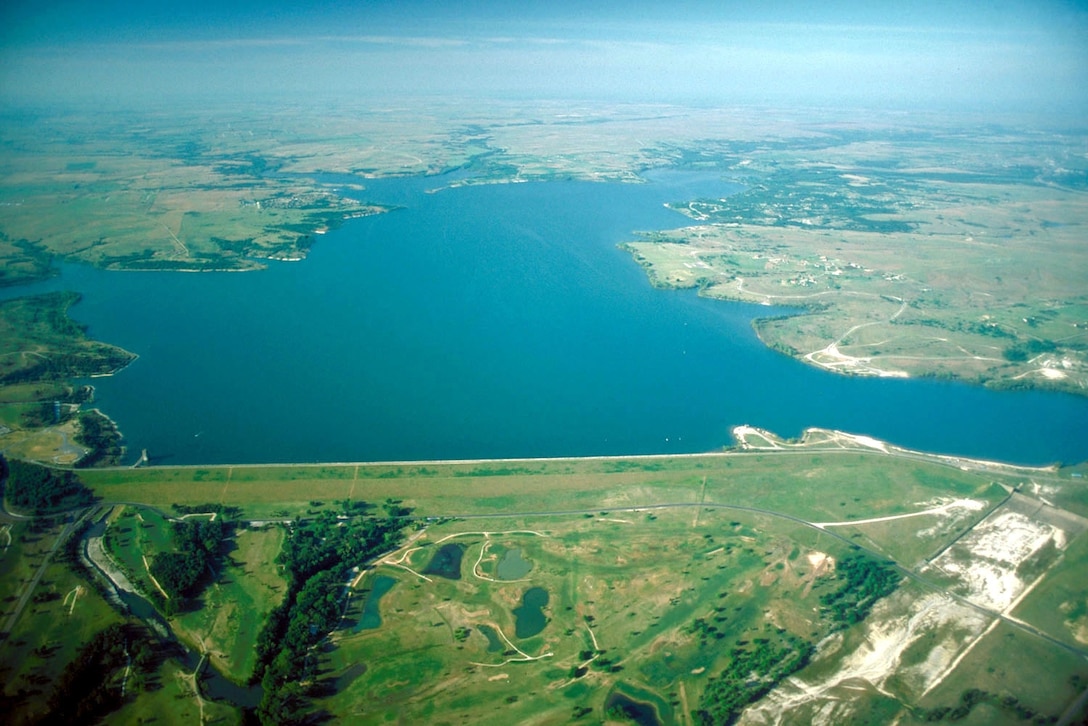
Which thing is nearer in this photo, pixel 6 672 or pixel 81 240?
pixel 6 672

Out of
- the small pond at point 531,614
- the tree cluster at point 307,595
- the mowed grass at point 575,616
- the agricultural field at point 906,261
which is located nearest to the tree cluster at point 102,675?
the tree cluster at point 307,595

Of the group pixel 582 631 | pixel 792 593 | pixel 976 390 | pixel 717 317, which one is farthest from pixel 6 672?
pixel 976 390

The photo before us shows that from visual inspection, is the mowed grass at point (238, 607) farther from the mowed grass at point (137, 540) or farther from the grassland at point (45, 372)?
the grassland at point (45, 372)

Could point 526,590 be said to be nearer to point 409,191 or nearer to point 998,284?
point 998,284

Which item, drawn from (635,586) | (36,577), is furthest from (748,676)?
(36,577)

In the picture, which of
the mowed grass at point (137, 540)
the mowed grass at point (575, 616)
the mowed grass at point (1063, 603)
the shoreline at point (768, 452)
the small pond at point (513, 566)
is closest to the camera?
the mowed grass at point (575, 616)
